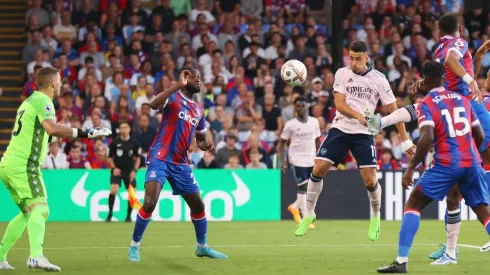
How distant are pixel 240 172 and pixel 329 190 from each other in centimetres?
205

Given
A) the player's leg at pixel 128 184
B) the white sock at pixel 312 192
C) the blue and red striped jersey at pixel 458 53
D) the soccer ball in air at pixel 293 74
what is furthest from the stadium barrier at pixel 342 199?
the blue and red striped jersey at pixel 458 53

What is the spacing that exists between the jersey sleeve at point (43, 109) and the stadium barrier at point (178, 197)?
11.2 metres

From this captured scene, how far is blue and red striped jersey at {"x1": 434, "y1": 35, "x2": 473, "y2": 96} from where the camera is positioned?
12026 millimetres

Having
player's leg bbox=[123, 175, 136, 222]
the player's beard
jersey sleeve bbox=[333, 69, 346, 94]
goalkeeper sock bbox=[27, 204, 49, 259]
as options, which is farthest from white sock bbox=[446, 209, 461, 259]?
player's leg bbox=[123, 175, 136, 222]

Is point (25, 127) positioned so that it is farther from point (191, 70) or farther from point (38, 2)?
point (38, 2)

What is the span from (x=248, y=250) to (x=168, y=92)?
3.15 m

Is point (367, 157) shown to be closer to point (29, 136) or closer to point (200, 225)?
point (200, 225)

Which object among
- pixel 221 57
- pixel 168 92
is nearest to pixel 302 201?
pixel 221 57

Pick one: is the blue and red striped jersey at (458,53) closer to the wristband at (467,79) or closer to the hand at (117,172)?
the wristband at (467,79)

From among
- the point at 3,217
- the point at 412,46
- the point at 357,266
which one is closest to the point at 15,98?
the point at 3,217

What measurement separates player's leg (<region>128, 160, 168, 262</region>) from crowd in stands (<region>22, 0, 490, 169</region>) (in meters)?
10.5

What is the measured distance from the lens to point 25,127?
36.4 ft

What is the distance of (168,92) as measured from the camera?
38.3 feet

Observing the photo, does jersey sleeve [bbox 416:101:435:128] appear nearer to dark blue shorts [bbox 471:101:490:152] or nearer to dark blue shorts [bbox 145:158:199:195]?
dark blue shorts [bbox 471:101:490:152]
